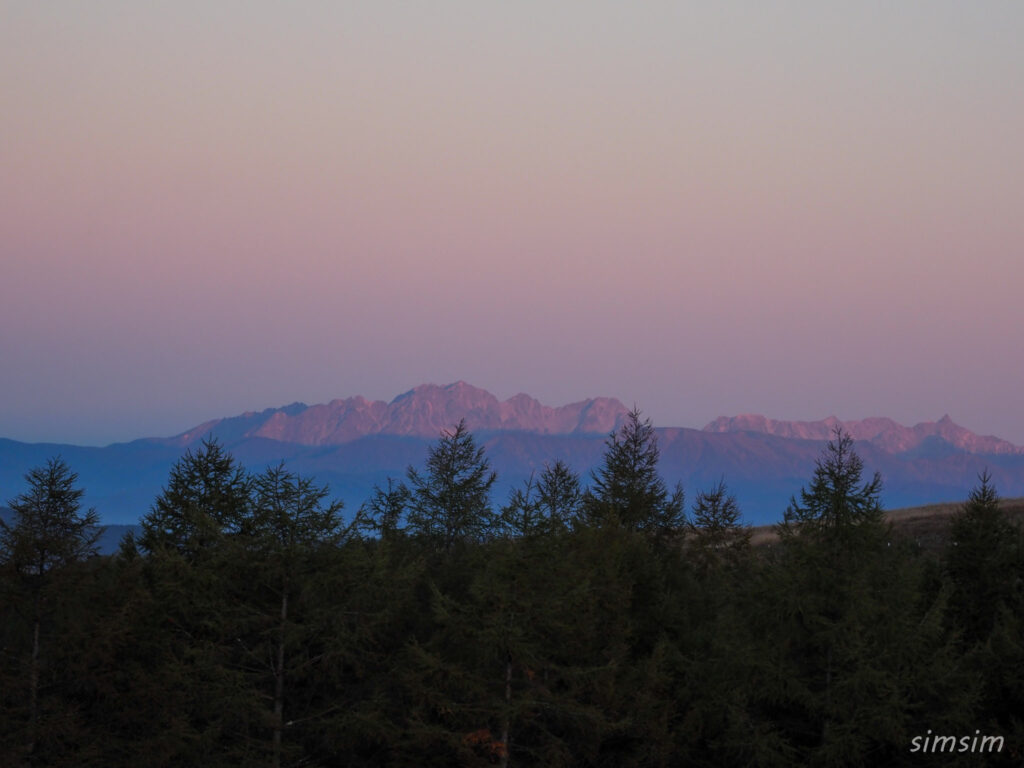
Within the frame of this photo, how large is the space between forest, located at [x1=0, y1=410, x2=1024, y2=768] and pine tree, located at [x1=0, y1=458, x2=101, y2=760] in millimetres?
64

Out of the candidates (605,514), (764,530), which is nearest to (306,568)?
(605,514)

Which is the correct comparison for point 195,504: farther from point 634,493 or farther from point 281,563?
point 634,493

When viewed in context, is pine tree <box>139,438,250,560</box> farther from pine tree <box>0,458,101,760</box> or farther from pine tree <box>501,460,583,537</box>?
pine tree <box>501,460,583,537</box>

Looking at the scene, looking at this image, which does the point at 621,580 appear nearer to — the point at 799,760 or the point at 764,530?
the point at 799,760

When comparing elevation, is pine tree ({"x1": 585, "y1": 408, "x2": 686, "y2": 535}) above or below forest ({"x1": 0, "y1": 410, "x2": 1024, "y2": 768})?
above

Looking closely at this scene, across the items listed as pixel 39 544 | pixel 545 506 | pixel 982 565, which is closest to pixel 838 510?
pixel 982 565

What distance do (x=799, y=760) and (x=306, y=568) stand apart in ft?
45.9

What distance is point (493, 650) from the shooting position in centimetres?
2570

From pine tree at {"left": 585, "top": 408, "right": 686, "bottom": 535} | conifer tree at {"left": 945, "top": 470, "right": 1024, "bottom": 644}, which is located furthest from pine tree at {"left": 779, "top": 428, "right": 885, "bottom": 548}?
pine tree at {"left": 585, "top": 408, "right": 686, "bottom": 535}

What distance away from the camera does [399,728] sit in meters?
26.6

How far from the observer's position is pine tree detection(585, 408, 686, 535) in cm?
3922

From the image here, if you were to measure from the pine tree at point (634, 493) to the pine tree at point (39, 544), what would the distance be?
17392 mm

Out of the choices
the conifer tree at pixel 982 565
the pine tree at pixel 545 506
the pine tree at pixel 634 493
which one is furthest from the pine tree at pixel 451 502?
the conifer tree at pixel 982 565

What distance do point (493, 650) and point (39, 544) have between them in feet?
41.2
